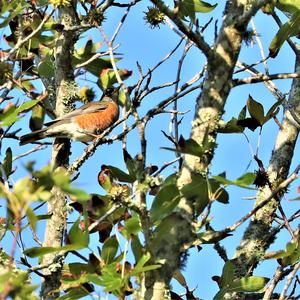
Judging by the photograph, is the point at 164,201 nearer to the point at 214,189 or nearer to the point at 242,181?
the point at 214,189

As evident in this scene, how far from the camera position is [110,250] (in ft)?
8.48

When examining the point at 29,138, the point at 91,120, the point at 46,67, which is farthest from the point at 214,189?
the point at 91,120

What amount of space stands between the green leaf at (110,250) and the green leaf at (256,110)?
0.98 m

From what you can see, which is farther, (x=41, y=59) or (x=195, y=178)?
(x=41, y=59)

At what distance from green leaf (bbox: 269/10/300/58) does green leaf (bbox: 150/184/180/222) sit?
1048mm

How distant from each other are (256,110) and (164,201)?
96 cm

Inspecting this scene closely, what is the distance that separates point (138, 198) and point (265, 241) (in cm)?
166

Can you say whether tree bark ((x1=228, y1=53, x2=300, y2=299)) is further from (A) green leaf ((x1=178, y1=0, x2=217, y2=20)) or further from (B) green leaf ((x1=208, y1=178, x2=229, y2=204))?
(B) green leaf ((x1=208, y1=178, x2=229, y2=204))

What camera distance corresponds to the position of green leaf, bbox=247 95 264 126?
325 centimetres

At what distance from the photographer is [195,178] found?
8.41 ft

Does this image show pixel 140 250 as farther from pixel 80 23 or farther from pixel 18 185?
pixel 80 23

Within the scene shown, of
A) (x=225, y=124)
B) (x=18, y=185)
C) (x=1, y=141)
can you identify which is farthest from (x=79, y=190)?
(x=1, y=141)

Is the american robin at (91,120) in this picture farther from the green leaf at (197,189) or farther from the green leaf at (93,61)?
the green leaf at (197,189)

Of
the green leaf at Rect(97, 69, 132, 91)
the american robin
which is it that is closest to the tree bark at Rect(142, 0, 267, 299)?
the green leaf at Rect(97, 69, 132, 91)
